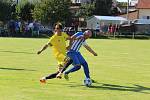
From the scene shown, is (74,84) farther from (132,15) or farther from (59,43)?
(132,15)

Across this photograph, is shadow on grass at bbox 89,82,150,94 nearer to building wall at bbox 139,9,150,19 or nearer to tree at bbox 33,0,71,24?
tree at bbox 33,0,71,24

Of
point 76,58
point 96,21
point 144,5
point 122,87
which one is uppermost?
point 76,58

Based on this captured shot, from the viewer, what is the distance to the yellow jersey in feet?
52.6

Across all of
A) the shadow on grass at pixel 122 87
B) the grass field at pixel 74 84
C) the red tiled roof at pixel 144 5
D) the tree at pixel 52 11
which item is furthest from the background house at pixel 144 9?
the shadow on grass at pixel 122 87

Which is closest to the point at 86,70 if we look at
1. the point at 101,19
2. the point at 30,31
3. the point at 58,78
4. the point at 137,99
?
the point at 58,78

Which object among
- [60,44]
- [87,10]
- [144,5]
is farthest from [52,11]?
[60,44]

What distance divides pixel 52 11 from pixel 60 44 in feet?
171

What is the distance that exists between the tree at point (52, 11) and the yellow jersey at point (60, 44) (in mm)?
51723

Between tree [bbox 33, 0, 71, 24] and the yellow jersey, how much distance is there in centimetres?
5172

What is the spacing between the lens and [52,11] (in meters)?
67.9

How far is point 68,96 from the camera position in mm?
Answer: 12953

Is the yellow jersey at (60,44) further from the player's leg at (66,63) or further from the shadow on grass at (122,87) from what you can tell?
the shadow on grass at (122,87)

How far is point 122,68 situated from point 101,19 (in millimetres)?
59914

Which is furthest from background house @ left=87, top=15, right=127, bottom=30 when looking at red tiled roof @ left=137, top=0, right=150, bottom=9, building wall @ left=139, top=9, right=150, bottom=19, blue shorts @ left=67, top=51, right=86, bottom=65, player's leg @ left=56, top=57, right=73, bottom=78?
blue shorts @ left=67, top=51, right=86, bottom=65
